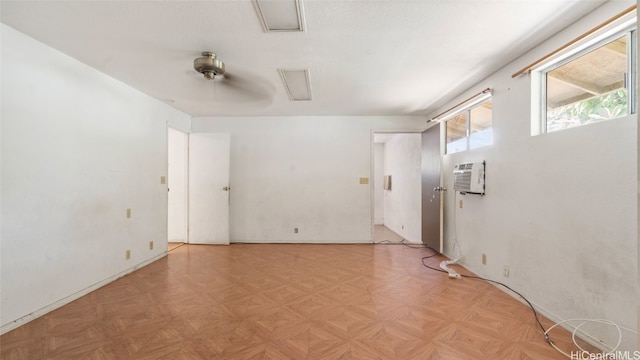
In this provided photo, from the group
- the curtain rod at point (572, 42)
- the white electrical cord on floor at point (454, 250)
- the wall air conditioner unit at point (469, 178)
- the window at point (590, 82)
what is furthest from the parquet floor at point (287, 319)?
the curtain rod at point (572, 42)

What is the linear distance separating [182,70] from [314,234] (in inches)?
130

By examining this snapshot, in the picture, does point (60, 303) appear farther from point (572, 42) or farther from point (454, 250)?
point (572, 42)

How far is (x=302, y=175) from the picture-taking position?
4.64m

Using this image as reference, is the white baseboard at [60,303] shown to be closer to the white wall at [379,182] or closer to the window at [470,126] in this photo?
the window at [470,126]

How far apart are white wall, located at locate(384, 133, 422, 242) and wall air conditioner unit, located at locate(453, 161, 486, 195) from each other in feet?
4.32

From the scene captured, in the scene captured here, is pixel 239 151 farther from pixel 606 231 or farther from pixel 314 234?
pixel 606 231

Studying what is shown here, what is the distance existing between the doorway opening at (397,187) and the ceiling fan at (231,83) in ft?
7.84

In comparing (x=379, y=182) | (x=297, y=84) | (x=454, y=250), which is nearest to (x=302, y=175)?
(x=297, y=84)

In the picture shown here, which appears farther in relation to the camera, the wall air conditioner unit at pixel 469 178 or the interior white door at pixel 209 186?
the interior white door at pixel 209 186

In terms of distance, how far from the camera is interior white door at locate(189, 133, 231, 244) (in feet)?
14.6

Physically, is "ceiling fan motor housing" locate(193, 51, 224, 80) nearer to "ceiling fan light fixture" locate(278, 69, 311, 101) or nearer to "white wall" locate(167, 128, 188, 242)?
"ceiling fan light fixture" locate(278, 69, 311, 101)

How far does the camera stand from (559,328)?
6.23 ft

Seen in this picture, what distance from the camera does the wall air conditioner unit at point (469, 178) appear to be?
9.34 feet

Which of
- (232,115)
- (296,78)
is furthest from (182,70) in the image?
(232,115)
